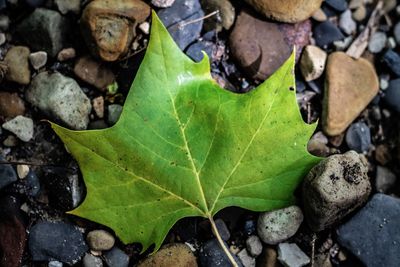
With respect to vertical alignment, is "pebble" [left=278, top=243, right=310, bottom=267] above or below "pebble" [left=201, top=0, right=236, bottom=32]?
below

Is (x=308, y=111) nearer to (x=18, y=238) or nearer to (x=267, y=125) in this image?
(x=267, y=125)

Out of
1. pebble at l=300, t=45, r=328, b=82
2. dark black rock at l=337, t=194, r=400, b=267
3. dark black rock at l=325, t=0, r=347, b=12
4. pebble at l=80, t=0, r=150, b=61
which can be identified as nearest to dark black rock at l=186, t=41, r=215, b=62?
pebble at l=80, t=0, r=150, b=61

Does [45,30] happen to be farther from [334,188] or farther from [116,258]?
[334,188]

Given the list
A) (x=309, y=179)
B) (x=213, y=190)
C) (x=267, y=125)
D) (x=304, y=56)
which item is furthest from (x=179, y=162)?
(x=304, y=56)

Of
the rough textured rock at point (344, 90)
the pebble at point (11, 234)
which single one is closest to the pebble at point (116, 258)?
the pebble at point (11, 234)

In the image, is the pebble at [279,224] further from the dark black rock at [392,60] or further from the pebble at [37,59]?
the pebble at [37,59]

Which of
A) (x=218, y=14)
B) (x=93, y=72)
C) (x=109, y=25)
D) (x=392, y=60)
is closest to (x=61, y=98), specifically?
(x=93, y=72)

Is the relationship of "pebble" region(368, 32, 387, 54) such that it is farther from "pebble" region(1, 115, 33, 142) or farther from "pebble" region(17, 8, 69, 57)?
"pebble" region(1, 115, 33, 142)
